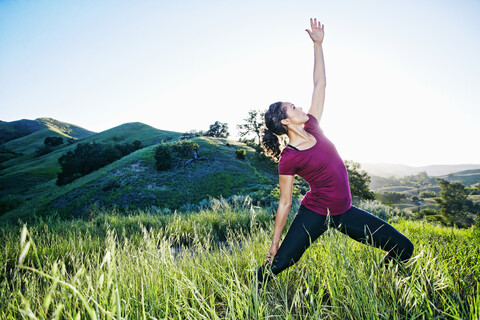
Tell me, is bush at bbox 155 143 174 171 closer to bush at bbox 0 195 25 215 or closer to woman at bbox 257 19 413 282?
bush at bbox 0 195 25 215

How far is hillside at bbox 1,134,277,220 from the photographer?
855 inches

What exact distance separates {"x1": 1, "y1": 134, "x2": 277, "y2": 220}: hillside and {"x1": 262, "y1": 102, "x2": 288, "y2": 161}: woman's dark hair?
1595 centimetres

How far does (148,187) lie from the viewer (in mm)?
24641

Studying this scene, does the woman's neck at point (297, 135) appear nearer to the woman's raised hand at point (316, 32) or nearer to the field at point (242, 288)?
the field at point (242, 288)

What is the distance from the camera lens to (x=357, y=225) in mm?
2359

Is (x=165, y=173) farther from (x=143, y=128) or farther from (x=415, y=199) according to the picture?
(x=415, y=199)

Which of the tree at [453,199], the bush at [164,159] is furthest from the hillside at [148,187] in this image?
the tree at [453,199]

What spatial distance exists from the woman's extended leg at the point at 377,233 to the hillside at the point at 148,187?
16.4 meters

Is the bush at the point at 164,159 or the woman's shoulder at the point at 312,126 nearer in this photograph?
the woman's shoulder at the point at 312,126

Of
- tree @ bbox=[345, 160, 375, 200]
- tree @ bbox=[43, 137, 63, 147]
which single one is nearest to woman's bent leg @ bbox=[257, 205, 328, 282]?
tree @ bbox=[345, 160, 375, 200]

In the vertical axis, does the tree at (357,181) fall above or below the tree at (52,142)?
A: below

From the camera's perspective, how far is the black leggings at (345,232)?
2.26 m

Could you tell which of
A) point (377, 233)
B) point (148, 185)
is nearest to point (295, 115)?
point (377, 233)

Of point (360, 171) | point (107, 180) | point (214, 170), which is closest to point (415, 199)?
point (360, 171)
